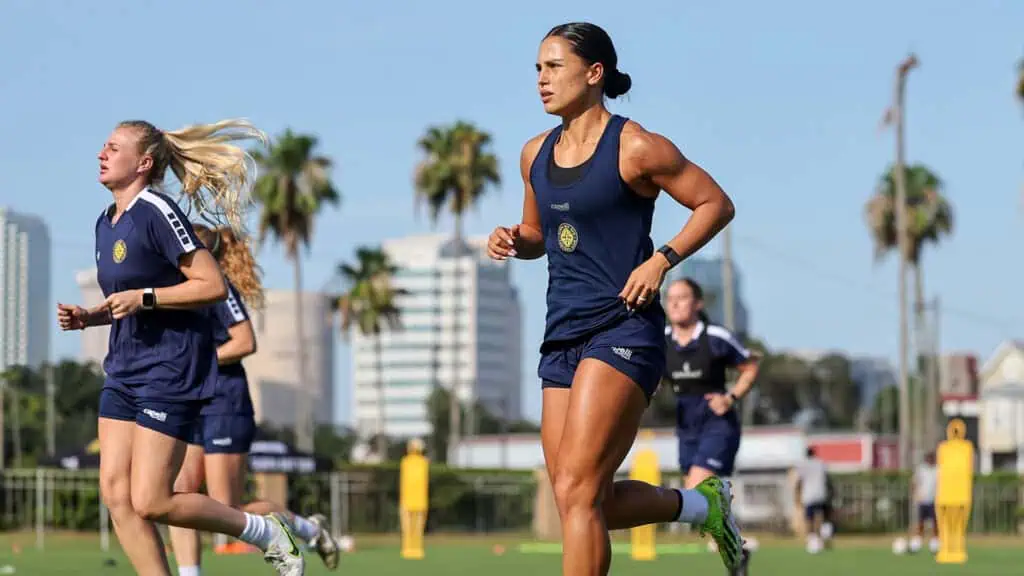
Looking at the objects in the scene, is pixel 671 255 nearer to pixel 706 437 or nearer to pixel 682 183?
pixel 682 183

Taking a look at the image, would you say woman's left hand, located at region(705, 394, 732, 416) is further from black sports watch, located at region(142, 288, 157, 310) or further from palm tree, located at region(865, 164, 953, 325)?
palm tree, located at region(865, 164, 953, 325)

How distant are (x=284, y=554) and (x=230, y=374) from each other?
1.87 m

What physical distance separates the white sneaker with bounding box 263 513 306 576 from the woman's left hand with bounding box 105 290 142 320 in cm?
162

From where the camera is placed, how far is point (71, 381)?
55.9 meters

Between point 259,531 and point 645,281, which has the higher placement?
point 645,281

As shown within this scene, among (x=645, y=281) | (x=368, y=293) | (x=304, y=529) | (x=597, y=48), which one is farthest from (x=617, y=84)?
(x=368, y=293)

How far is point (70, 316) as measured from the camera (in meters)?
7.80

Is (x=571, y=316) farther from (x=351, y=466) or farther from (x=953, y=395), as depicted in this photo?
(x=953, y=395)

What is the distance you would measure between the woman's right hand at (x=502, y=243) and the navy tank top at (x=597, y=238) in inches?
15.1

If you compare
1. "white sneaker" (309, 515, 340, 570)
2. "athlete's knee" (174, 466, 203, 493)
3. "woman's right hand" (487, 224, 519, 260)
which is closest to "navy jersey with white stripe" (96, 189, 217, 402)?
"woman's right hand" (487, 224, 519, 260)

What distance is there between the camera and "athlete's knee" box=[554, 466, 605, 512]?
274 inches

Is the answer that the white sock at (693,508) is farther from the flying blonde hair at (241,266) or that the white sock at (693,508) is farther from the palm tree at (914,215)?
the palm tree at (914,215)

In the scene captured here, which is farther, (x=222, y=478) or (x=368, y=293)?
(x=368, y=293)

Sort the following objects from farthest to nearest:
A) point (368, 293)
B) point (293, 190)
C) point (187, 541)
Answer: point (368, 293), point (293, 190), point (187, 541)
